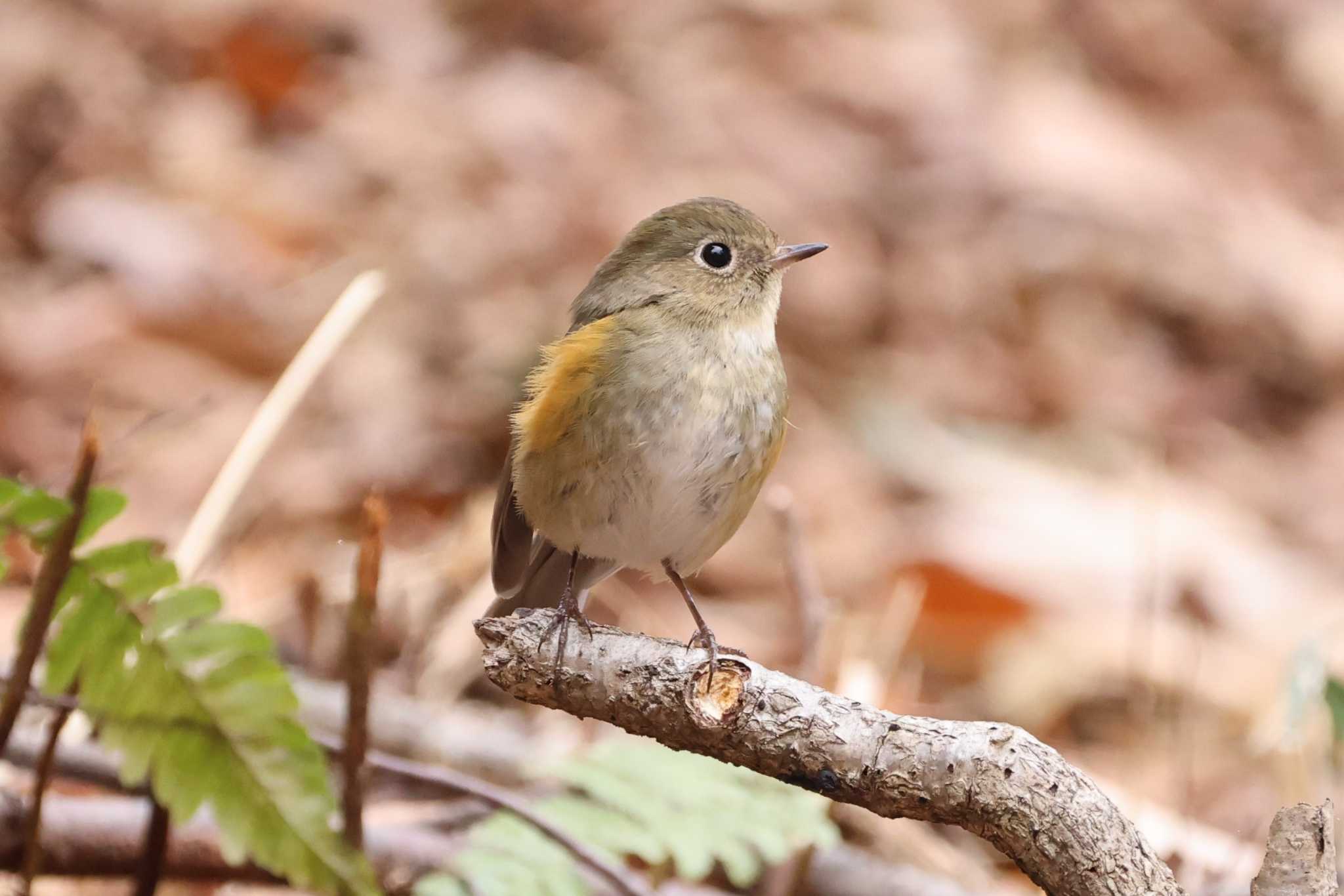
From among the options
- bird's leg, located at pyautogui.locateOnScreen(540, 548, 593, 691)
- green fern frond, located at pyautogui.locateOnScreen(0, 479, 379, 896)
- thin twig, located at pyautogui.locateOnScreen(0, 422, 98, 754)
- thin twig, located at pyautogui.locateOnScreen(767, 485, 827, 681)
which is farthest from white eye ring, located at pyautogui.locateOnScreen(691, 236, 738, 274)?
thin twig, located at pyautogui.locateOnScreen(0, 422, 98, 754)

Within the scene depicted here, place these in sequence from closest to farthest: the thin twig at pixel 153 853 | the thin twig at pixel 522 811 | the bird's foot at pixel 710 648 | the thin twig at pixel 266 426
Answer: the bird's foot at pixel 710 648, the thin twig at pixel 153 853, the thin twig at pixel 522 811, the thin twig at pixel 266 426

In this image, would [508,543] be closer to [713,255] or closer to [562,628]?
[713,255]

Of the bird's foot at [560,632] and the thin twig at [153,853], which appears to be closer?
the bird's foot at [560,632]

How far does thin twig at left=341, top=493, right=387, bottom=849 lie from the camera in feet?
7.16

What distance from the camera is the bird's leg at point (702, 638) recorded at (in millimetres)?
1886

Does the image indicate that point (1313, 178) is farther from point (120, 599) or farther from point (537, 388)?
point (120, 599)

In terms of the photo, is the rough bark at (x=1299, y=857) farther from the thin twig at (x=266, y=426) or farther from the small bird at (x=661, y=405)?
the thin twig at (x=266, y=426)

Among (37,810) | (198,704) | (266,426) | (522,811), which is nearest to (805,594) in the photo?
(522,811)

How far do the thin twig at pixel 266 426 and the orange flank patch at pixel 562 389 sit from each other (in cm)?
47

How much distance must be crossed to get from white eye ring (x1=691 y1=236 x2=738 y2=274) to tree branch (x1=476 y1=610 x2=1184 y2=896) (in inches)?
63.1

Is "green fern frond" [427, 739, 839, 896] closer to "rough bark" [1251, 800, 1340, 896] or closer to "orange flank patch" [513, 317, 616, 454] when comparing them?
"orange flank patch" [513, 317, 616, 454]

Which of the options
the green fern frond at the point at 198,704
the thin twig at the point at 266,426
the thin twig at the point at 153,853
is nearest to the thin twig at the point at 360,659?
the green fern frond at the point at 198,704

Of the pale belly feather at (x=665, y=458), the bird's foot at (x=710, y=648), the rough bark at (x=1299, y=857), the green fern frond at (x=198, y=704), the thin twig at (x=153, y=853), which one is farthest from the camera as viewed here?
the pale belly feather at (x=665, y=458)

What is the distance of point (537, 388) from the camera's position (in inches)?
127
